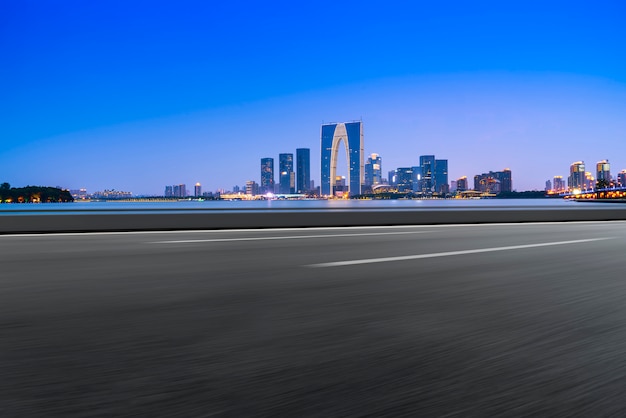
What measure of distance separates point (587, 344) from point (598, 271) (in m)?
4.56

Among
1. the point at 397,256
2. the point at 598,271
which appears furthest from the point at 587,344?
the point at 397,256

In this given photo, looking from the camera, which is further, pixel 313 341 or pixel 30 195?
pixel 30 195

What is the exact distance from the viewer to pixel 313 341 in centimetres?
379

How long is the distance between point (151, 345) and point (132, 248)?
Result: 8.38 metres

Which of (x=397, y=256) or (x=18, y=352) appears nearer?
(x=18, y=352)

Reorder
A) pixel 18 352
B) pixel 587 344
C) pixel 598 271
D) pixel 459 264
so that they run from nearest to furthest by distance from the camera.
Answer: pixel 18 352 < pixel 587 344 < pixel 598 271 < pixel 459 264

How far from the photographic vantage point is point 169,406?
2.53 meters

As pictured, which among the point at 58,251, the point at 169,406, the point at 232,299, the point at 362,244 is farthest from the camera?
the point at 362,244

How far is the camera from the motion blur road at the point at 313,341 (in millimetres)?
2633

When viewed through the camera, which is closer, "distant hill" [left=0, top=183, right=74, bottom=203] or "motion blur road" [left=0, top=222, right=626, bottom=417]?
"motion blur road" [left=0, top=222, right=626, bottom=417]

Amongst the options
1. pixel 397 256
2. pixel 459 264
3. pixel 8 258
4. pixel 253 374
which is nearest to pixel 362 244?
pixel 397 256

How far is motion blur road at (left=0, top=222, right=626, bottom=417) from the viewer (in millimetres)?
2633

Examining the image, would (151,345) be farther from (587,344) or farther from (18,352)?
(587,344)

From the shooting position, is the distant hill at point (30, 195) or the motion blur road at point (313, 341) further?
the distant hill at point (30, 195)
